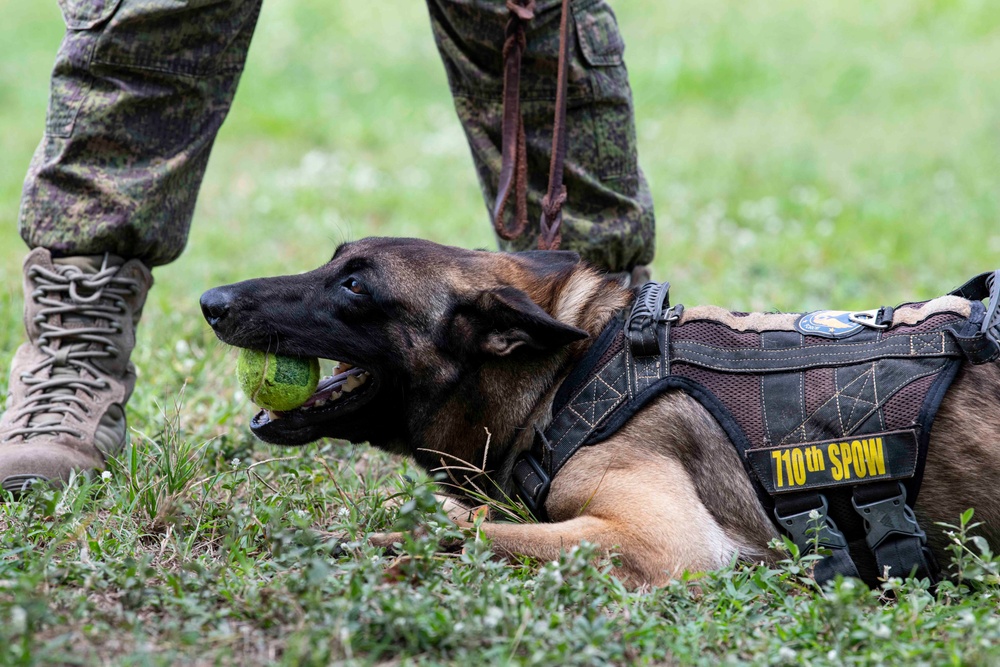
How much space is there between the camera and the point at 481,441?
3.18 meters

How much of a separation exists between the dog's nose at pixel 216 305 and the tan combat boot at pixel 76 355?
65 centimetres

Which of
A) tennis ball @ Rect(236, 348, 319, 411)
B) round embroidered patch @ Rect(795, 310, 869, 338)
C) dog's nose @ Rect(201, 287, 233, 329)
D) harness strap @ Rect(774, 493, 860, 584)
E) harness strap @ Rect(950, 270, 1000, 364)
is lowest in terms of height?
harness strap @ Rect(774, 493, 860, 584)

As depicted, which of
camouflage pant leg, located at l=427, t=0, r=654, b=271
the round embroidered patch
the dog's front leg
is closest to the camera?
Answer: the dog's front leg

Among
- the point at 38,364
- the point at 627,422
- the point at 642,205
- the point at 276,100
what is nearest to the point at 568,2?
the point at 642,205

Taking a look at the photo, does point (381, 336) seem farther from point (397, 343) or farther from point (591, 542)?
point (591, 542)

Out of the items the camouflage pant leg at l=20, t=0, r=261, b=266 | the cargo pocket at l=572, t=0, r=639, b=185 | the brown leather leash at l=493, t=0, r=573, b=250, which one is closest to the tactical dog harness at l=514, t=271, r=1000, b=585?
the brown leather leash at l=493, t=0, r=573, b=250

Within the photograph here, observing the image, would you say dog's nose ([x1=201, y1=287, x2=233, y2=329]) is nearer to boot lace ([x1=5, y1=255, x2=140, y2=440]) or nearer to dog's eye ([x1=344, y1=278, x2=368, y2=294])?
dog's eye ([x1=344, y1=278, x2=368, y2=294])

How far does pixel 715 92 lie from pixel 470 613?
429 inches

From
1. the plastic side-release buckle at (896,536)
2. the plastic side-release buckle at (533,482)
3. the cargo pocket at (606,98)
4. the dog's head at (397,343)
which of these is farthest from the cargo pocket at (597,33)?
the plastic side-release buckle at (896,536)

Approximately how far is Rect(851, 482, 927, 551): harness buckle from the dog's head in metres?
0.98

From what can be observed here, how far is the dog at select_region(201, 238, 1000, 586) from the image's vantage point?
2.78 meters

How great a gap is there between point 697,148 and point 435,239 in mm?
4178

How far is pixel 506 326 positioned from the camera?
10.1 ft

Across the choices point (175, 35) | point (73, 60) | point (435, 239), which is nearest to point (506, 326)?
point (175, 35)
